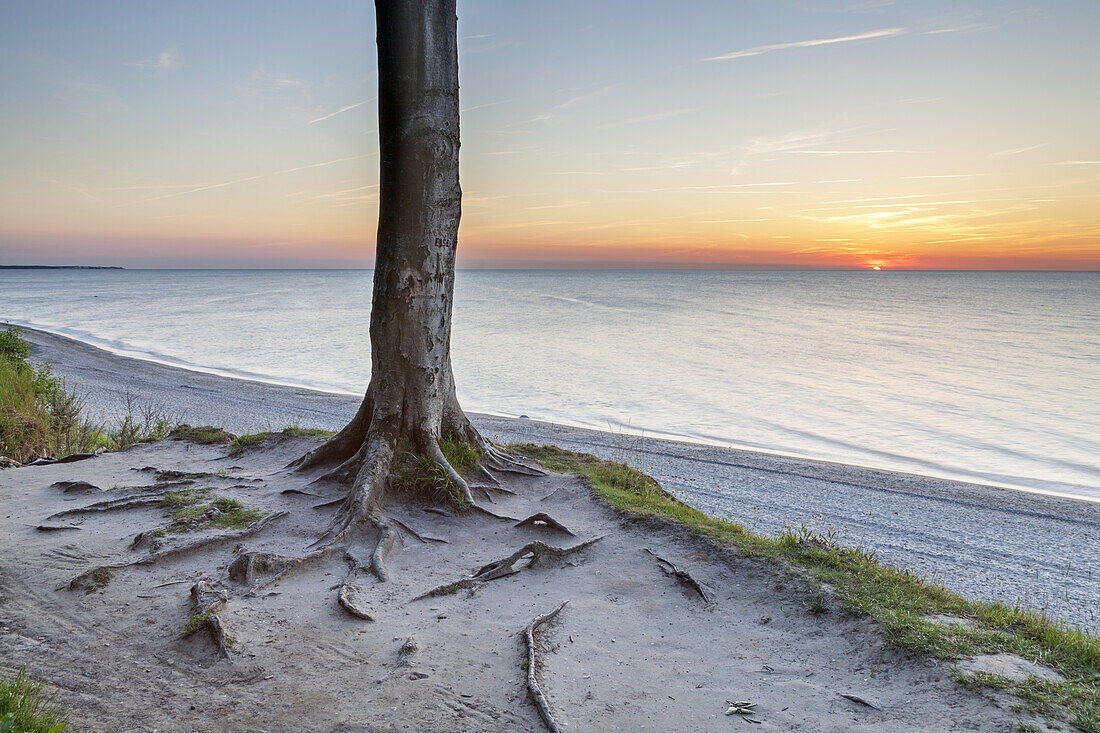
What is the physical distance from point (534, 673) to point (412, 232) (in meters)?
4.55

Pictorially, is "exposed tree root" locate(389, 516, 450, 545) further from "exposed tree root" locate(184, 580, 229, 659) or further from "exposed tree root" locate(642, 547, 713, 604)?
"exposed tree root" locate(642, 547, 713, 604)

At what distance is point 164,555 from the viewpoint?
5328 mm

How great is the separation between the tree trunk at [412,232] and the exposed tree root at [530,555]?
48.0 inches

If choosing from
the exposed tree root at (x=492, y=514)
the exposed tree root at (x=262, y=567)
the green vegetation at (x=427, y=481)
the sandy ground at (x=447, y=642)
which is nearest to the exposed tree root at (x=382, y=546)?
the sandy ground at (x=447, y=642)

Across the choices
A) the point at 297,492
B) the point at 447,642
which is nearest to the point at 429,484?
the point at 297,492

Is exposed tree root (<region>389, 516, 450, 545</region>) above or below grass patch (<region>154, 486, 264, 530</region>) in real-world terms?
below

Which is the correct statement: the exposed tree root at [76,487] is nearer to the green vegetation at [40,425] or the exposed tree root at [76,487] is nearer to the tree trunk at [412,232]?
the green vegetation at [40,425]

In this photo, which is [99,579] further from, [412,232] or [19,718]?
[412,232]

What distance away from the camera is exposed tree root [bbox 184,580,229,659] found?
4.14 m

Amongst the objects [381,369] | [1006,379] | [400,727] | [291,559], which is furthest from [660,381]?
[400,727]

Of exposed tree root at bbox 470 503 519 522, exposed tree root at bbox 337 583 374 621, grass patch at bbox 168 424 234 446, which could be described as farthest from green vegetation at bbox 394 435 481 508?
grass patch at bbox 168 424 234 446

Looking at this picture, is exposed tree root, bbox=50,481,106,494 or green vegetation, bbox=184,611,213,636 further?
exposed tree root, bbox=50,481,106,494

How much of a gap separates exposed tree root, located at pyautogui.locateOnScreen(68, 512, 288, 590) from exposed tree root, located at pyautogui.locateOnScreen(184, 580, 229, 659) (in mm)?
707

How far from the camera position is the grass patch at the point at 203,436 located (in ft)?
30.8
